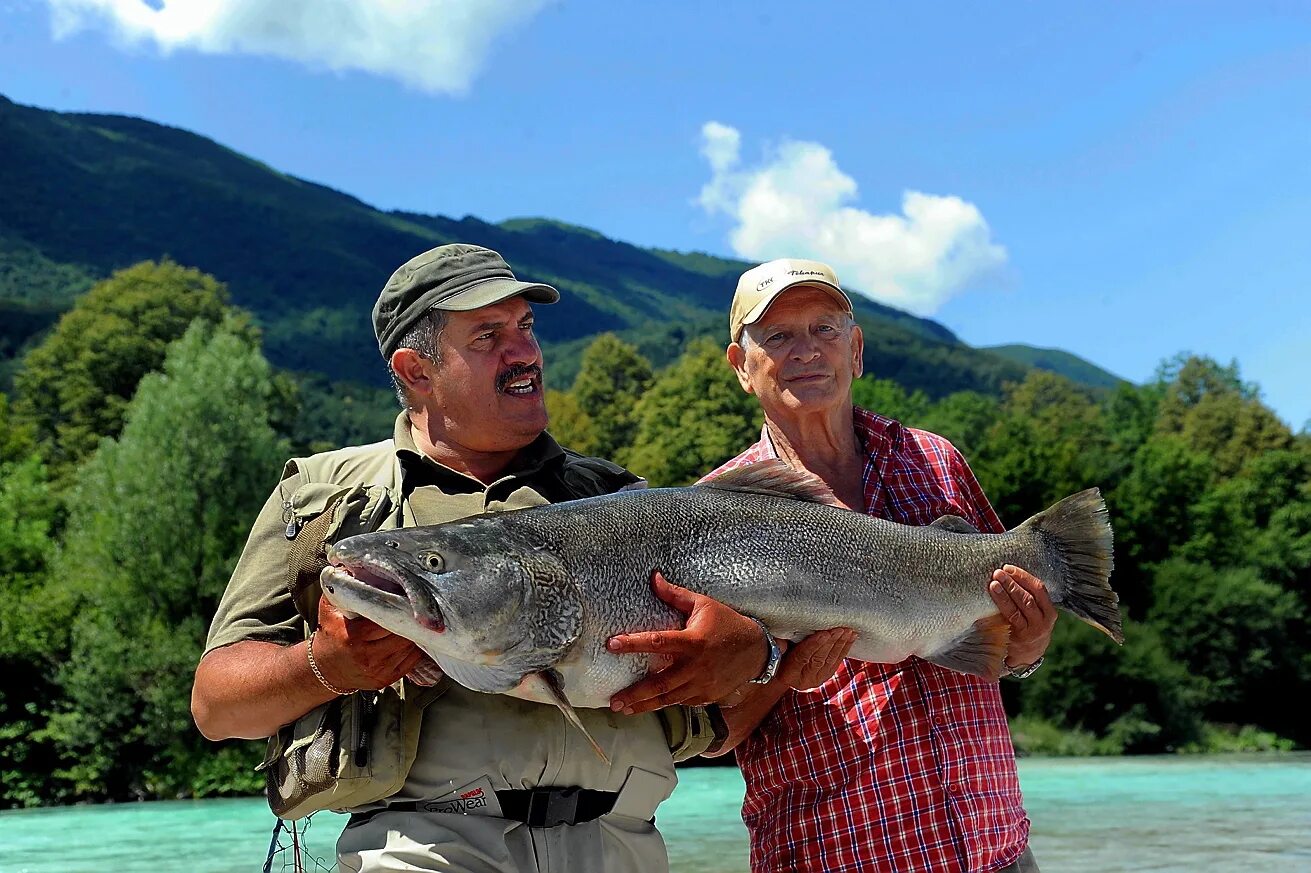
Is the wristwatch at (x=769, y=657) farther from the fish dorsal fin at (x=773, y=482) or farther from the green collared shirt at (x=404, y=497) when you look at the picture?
the green collared shirt at (x=404, y=497)

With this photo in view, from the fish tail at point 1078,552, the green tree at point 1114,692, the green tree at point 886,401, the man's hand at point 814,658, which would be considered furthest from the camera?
the green tree at point 886,401

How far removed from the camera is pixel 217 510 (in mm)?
33625

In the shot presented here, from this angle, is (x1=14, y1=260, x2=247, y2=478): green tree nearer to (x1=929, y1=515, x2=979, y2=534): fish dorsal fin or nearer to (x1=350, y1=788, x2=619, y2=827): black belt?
(x1=929, y1=515, x2=979, y2=534): fish dorsal fin

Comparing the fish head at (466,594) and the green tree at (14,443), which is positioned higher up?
the green tree at (14,443)

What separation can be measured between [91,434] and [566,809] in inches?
1898

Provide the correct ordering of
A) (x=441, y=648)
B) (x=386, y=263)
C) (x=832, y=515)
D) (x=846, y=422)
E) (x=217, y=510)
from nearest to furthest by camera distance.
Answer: (x=441, y=648) → (x=832, y=515) → (x=846, y=422) → (x=217, y=510) → (x=386, y=263)

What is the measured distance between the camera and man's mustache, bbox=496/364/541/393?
4.20m

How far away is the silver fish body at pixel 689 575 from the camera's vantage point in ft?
11.1

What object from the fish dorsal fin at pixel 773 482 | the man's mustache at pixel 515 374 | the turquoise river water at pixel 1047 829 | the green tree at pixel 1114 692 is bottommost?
the turquoise river water at pixel 1047 829

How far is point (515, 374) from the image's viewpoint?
422cm

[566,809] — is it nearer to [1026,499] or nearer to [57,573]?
[57,573]

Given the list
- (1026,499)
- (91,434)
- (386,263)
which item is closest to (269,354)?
(386,263)

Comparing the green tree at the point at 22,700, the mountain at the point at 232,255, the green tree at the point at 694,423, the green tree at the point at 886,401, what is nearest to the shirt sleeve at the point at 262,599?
the green tree at the point at 22,700

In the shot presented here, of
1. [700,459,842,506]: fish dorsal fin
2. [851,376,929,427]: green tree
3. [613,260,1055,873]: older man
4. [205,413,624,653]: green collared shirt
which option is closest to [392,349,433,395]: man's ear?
[205,413,624,653]: green collared shirt
